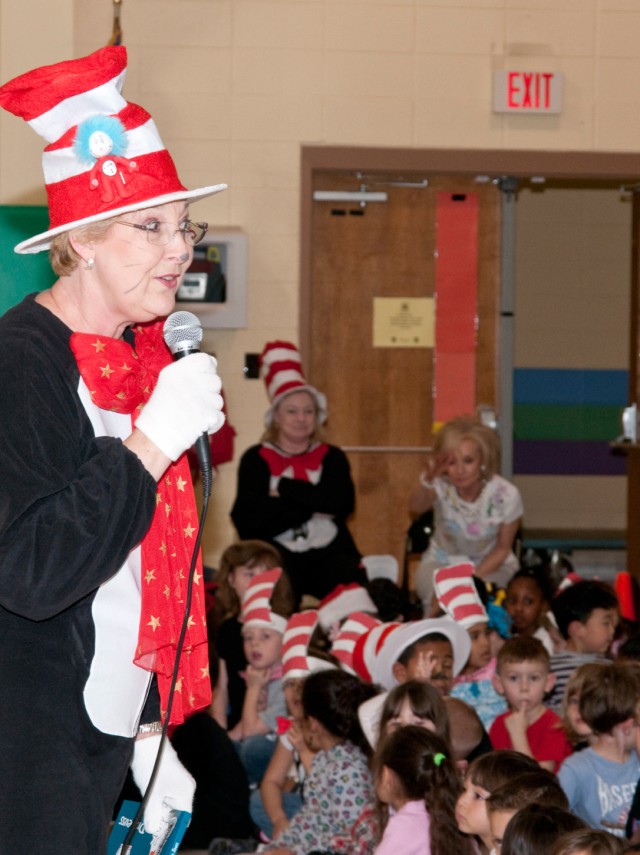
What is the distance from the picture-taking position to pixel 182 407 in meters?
1.42

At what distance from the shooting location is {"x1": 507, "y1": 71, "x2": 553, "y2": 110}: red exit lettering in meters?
6.11

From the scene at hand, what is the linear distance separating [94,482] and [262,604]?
2905 millimetres

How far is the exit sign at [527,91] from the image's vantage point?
20.0 ft

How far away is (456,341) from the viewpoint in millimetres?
6594

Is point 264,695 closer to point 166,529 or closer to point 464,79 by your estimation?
point 166,529

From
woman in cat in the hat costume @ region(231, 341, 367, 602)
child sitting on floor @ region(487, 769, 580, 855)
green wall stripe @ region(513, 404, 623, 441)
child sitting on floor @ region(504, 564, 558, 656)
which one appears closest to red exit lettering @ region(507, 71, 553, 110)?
woman in cat in the hat costume @ region(231, 341, 367, 602)

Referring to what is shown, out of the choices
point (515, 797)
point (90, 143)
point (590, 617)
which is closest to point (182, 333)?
point (90, 143)

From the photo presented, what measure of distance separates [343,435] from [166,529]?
5019 millimetres

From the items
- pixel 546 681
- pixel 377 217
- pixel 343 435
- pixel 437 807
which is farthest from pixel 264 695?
pixel 377 217

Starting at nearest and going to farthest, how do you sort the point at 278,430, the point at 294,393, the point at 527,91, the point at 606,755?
1. the point at 606,755
2. the point at 294,393
3. the point at 278,430
4. the point at 527,91

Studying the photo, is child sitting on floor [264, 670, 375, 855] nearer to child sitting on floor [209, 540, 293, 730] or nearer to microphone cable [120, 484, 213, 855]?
child sitting on floor [209, 540, 293, 730]

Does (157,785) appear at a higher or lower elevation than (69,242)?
Result: lower

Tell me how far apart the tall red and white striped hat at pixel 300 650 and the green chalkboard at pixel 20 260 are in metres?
1.74

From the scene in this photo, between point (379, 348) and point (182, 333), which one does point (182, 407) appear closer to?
point (182, 333)
